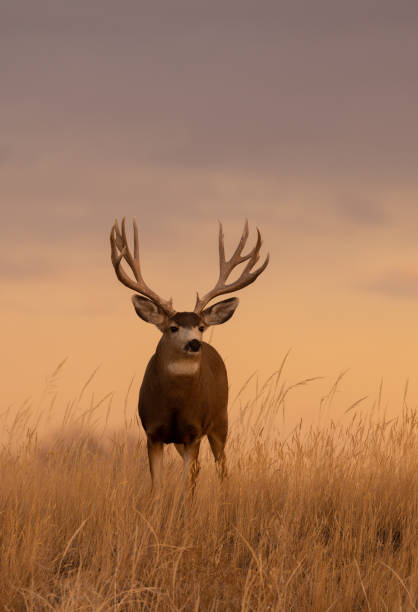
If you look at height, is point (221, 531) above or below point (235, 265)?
below

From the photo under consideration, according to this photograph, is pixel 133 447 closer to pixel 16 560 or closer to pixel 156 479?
pixel 156 479

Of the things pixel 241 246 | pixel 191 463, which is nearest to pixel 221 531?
pixel 191 463

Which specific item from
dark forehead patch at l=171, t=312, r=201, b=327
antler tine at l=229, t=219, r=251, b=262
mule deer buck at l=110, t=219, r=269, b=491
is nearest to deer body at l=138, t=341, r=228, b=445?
mule deer buck at l=110, t=219, r=269, b=491

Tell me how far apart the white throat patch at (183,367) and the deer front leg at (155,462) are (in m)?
0.72

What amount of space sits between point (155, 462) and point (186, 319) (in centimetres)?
137

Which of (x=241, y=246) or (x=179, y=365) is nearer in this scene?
(x=179, y=365)

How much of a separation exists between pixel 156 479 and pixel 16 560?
250 cm

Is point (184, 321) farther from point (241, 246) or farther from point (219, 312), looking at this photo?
point (241, 246)

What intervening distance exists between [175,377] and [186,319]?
1.84 feet

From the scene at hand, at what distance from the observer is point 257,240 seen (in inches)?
369

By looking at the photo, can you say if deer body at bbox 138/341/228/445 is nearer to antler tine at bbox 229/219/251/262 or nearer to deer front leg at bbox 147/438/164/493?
deer front leg at bbox 147/438/164/493

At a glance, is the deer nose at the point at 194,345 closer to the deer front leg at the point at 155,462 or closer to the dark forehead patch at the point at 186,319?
the dark forehead patch at the point at 186,319

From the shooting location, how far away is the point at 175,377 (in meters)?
8.05

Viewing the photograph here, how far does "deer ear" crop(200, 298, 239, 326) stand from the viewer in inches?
334
